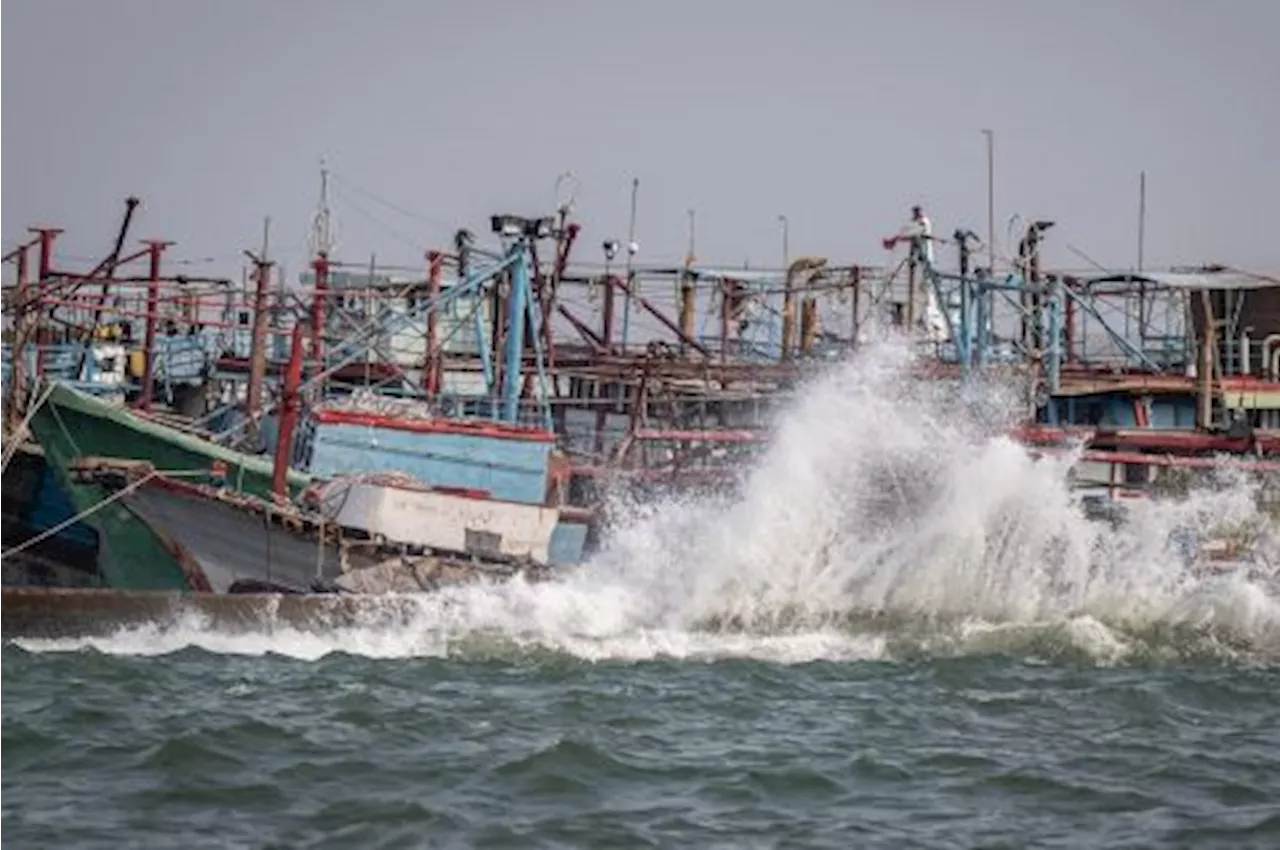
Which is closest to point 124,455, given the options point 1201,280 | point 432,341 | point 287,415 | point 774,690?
point 287,415

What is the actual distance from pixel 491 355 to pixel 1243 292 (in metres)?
14.9

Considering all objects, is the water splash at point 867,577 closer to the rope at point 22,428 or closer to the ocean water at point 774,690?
the ocean water at point 774,690

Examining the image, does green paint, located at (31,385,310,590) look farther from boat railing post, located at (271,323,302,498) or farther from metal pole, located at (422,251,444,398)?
metal pole, located at (422,251,444,398)

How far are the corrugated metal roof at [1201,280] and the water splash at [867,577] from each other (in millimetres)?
9875

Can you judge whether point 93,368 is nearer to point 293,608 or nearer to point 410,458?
point 410,458

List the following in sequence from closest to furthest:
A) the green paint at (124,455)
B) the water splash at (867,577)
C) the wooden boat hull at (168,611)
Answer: the wooden boat hull at (168,611) < the water splash at (867,577) < the green paint at (124,455)

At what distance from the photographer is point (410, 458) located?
2352cm

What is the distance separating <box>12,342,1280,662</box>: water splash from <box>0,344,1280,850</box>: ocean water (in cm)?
4

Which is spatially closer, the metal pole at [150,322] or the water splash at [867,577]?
the water splash at [867,577]

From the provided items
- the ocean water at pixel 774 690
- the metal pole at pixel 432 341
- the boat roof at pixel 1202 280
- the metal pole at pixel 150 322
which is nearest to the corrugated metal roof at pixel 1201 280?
the boat roof at pixel 1202 280

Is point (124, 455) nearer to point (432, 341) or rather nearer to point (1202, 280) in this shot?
point (432, 341)

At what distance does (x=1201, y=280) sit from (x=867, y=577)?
14.2 metres

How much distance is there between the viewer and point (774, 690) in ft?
54.6

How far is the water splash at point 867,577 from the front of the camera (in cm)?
1931
